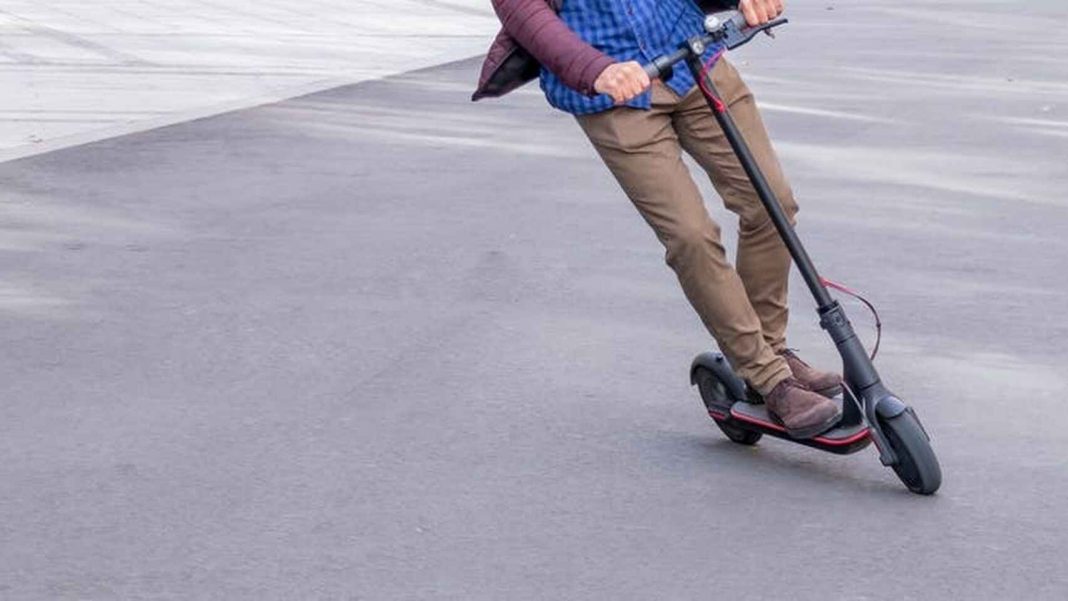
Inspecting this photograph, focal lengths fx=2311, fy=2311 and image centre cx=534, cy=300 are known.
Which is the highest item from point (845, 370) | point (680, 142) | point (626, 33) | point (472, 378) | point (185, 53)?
point (626, 33)

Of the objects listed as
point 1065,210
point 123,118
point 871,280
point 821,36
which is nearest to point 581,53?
point 871,280

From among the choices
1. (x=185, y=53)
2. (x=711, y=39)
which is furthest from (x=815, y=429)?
(x=185, y=53)

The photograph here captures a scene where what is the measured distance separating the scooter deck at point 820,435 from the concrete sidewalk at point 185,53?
23.5 feet

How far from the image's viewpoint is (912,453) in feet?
18.2

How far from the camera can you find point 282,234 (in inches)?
385

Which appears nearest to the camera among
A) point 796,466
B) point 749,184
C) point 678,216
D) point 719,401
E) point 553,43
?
point 553,43

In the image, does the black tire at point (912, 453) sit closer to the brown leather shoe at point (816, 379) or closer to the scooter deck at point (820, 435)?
the scooter deck at point (820, 435)

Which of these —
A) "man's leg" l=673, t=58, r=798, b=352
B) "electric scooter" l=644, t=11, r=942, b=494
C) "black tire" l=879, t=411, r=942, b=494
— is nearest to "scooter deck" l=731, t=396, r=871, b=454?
"electric scooter" l=644, t=11, r=942, b=494

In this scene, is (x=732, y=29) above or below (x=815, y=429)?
above

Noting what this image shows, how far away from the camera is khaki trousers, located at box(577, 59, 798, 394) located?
5699mm

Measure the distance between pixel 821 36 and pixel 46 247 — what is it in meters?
12.3

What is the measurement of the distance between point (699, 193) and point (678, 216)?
0.29ft

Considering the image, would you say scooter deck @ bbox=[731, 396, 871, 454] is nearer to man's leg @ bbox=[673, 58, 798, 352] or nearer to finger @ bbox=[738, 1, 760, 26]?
man's leg @ bbox=[673, 58, 798, 352]

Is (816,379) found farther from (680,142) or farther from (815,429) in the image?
(680,142)
